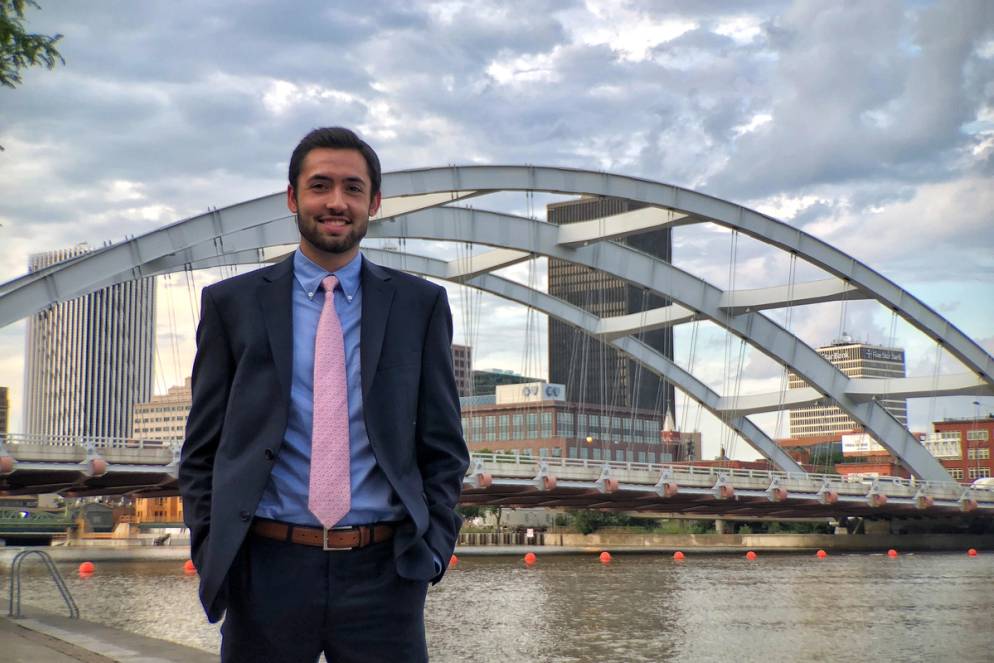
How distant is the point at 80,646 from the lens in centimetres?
959

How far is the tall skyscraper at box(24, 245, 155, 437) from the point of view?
181375 millimetres

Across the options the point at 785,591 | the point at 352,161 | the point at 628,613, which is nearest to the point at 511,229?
the point at 785,591

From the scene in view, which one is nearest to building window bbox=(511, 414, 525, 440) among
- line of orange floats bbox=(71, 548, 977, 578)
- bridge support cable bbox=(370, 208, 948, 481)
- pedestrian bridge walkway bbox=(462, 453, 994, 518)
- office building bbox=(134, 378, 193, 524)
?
office building bbox=(134, 378, 193, 524)

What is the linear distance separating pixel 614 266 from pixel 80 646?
3365 cm

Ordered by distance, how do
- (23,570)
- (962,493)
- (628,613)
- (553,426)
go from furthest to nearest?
(553,426) → (962,493) → (23,570) → (628,613)

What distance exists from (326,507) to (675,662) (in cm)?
1114

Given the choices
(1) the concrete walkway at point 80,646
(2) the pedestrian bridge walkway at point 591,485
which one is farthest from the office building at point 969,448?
(1) the concrete walkway at point 80,646

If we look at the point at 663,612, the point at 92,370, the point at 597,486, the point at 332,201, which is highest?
the point at 92,370

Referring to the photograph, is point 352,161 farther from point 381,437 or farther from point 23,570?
point 23,570

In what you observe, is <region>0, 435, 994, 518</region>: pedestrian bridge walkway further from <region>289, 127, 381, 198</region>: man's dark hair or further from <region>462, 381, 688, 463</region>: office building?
<region>462, 381, 688, 463</region>: office building

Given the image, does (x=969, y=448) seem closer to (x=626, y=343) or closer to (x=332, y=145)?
(x=626, y=343)

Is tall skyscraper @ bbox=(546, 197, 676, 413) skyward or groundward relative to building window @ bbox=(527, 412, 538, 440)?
skyward

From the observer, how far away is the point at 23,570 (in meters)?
36.9

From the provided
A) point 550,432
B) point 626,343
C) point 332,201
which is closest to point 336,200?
point 332,201
